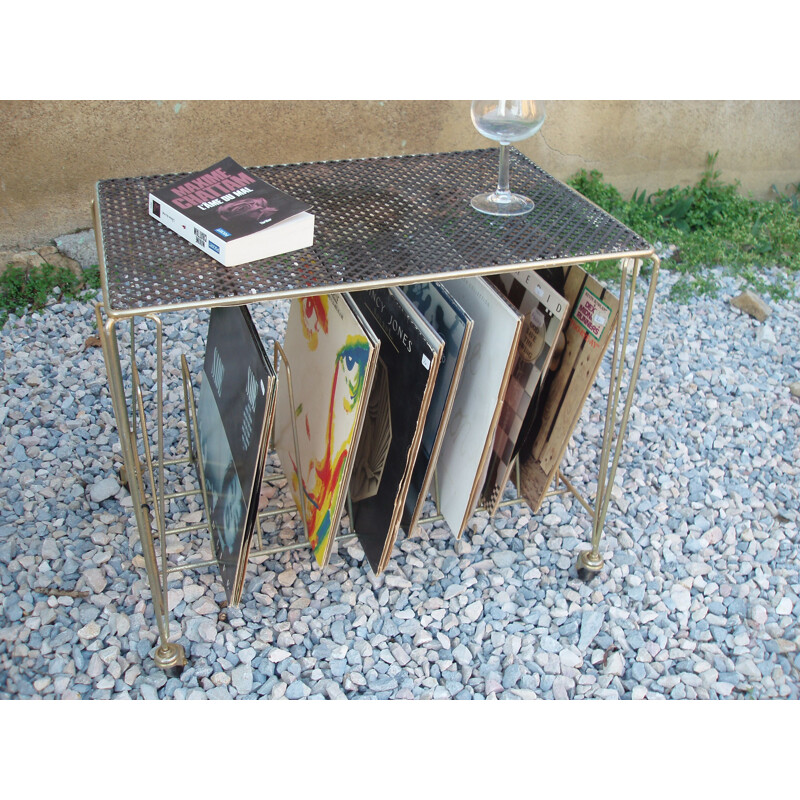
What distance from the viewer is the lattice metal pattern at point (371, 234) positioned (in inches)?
62.6

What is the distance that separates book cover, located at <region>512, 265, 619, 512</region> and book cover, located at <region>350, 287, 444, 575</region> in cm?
41

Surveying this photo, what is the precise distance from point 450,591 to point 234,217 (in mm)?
1104

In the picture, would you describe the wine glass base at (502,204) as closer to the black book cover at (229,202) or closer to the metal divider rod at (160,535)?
the black book cover at (229,202)

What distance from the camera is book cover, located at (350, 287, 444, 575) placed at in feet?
6.06

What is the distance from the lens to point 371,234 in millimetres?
1813

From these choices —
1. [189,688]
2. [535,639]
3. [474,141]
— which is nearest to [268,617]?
[189,688]

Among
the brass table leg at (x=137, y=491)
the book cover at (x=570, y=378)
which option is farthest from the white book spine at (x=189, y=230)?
the book cover at (x=570, y=378)

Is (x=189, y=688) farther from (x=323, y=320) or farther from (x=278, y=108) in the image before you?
(x=278, y=108)

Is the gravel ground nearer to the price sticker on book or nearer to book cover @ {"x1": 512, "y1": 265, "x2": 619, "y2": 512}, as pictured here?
book cover @ {"x1": 512, "y1": 265, "x2": 619, "y2": 512}

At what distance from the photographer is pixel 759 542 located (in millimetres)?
2381

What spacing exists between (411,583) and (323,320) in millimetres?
→ 727

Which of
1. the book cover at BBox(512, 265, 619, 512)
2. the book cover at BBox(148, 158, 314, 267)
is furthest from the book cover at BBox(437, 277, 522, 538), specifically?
the book cover at BBox(148, 158, 314, 267)

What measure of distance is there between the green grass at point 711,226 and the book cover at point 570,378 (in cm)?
153

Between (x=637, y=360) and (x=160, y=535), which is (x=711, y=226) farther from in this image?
(x=160, y=535)
